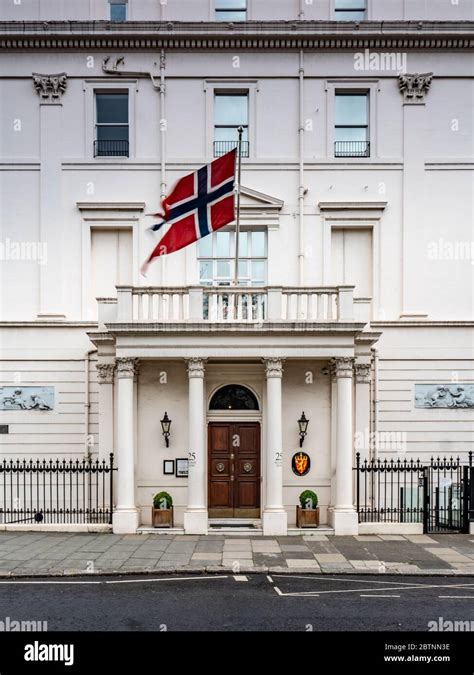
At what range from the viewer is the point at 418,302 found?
18.0 m

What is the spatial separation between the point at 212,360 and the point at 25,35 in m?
12.7

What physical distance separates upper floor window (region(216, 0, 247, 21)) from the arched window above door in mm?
12685

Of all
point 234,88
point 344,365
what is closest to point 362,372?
point 344,365

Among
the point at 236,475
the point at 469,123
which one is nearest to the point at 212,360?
the point at 236,475

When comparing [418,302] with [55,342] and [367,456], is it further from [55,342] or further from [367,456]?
[55,342]

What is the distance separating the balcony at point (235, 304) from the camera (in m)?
14.9

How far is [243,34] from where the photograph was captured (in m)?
17.9

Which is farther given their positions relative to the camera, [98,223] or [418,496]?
[98,223]

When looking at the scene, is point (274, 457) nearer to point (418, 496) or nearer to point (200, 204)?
point (418, 496)

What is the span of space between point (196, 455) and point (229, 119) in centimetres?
1146

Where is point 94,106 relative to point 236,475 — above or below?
above

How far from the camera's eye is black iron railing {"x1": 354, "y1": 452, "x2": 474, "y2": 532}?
579 inches

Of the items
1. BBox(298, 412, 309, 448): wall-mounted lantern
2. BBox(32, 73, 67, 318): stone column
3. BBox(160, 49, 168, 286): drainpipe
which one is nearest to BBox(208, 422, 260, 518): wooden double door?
BBox(298, 412, 309, 448): wall-mounted lantern
